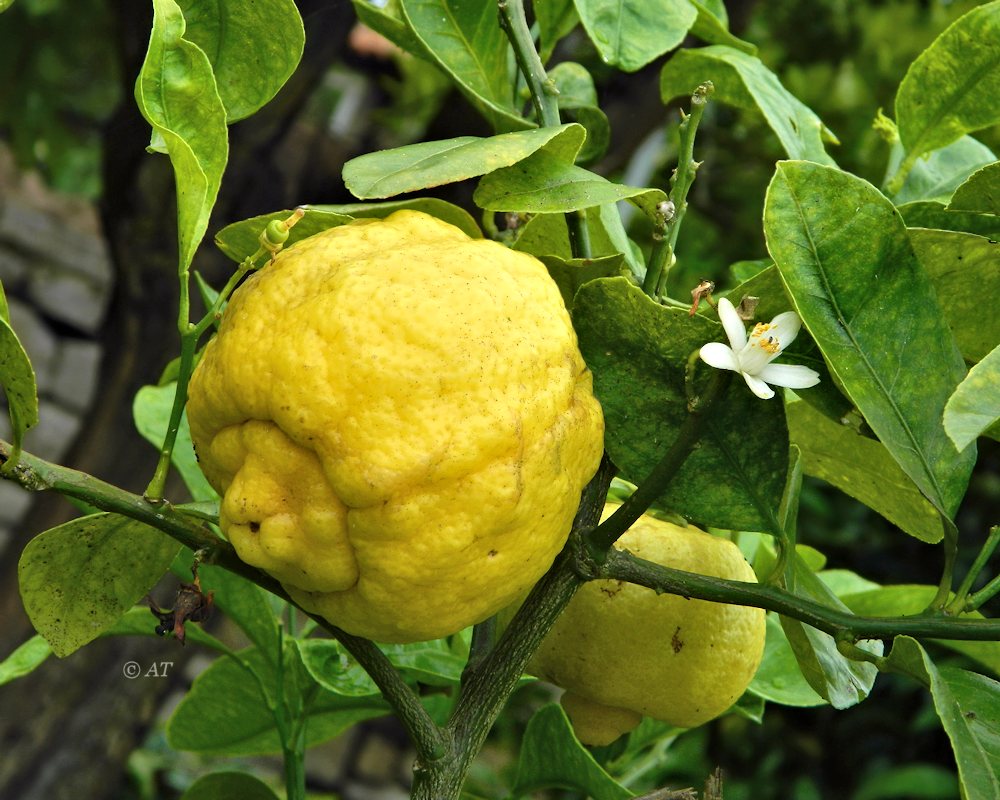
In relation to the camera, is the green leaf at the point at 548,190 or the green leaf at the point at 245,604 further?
the green leaf at the point at 245,604

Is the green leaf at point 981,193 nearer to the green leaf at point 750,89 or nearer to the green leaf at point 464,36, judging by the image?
the green leaf at point 750,89

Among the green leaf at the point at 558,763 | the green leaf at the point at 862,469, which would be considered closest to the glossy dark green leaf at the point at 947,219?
the green leaf at the point at 862,469

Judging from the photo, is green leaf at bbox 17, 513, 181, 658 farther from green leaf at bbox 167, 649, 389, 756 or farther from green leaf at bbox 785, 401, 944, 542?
green leaf at bbox 785, 401, 944, 542

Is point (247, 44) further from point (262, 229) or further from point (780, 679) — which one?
point (780, 679)

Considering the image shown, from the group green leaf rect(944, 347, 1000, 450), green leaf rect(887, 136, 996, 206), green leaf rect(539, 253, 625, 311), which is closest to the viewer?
green leaf rect(944, 347, 1000, 450)

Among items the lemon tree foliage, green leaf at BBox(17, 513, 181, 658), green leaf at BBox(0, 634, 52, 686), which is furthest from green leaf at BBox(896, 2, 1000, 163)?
green leaf at BBox(0, 634, 52, 686)

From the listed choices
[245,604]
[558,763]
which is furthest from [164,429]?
[558,763]
